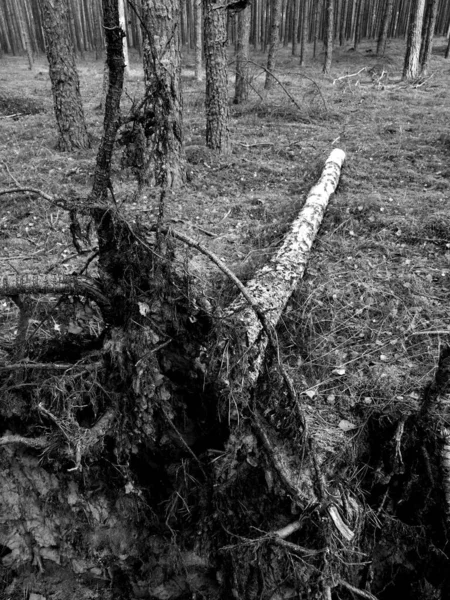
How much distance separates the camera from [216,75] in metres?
7.30

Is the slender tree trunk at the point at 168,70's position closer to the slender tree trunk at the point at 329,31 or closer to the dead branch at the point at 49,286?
the dead branch at the point at 49,286

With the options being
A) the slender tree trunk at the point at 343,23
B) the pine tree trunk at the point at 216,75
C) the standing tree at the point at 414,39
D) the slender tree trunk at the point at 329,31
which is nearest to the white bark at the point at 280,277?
the pine tree trunk at the point at 216,75

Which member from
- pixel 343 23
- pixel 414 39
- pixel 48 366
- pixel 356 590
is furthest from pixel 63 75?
pixel 343 23

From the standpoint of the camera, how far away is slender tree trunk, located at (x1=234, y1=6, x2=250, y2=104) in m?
10.7

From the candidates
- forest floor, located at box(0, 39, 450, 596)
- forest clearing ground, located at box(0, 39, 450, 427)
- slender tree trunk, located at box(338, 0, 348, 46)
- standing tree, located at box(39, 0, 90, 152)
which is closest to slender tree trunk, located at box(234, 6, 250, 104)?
forest floor, located at box(0, 39, 450, 596)

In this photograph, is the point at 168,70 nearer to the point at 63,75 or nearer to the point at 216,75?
the point at 216,75

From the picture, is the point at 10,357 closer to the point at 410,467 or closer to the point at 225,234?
the point at 410,467

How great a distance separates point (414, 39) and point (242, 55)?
270 inches

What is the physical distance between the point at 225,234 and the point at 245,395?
3.00 m

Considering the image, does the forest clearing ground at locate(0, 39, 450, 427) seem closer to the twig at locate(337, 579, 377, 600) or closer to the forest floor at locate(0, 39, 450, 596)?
the forest floor at locate(0, 39, 450, 596)

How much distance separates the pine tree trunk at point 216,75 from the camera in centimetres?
688

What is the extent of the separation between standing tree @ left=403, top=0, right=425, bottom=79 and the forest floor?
4009 millimetres

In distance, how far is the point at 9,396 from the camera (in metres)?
2.59

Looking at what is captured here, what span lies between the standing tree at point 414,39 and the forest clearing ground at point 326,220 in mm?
4162
